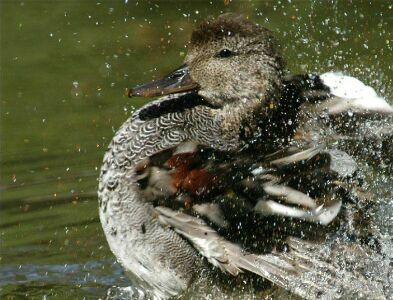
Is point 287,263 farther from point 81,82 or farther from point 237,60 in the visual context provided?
point 81,82

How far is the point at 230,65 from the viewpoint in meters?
6.33

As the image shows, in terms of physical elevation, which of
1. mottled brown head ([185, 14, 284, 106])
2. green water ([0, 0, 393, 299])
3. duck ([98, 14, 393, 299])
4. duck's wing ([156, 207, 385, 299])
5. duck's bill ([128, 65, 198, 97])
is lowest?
green water ([0, 0, 393, 299])

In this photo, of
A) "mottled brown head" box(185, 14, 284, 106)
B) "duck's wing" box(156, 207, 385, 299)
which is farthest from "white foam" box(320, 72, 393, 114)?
"duck's wing" box(156, 207, 385, 299)

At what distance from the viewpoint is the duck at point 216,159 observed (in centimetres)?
584

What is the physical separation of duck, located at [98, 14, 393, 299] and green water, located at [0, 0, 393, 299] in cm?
61

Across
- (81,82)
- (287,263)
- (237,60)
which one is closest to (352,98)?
(237,60)

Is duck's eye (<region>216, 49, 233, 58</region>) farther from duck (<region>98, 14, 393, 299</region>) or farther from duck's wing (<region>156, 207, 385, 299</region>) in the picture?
duck's wing (<region>156, 207, 385, 299</region>)

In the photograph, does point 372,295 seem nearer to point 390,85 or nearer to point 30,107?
point 390,85

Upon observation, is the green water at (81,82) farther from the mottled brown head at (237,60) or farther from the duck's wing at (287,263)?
the mottled brown head at (237,60)

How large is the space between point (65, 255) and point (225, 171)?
6.14 feet

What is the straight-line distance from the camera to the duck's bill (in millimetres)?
6395

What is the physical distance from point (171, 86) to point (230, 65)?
1.21ft

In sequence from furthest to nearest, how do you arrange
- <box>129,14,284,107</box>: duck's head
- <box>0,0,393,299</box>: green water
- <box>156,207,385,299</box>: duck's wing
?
1. <box>0,0,393,299</box>: green water
2. <box>129,14,284,107</box>: duck's head
3. <box>156,207,385,299</box>: duck's wing

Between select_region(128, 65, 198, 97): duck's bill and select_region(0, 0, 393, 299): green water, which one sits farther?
select_region(0, 0, 393, 299): green water
